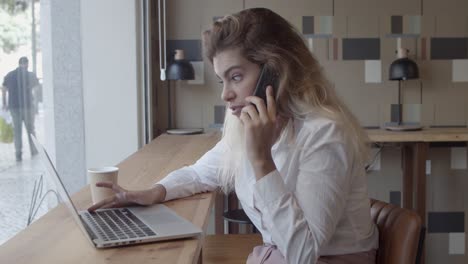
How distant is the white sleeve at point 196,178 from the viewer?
1.43m

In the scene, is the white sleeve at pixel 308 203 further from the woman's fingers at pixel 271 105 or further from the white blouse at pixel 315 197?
the woman's fingers at pixel 271 105

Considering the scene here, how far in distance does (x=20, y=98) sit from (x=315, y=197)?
3.69 feet

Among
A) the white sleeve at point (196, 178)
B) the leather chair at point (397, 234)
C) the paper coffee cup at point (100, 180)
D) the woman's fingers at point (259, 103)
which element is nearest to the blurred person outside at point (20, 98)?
the paper coffee cup at point (100, 180)

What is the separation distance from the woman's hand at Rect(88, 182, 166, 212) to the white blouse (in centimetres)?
31

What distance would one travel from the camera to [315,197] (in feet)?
3.56

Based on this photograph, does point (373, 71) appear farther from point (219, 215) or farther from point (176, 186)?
point (176, 186)

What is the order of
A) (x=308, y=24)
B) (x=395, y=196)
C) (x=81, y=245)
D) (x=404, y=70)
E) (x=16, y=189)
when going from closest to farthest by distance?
(x=81, y=245), (x=16, y=189), (x=404, y=70), (x=308, y=24), (x=395, y=196)

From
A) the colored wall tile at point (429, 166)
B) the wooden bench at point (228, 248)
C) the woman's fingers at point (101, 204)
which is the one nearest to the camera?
the woman's fingers at point (101, 204)

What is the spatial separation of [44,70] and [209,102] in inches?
57.4

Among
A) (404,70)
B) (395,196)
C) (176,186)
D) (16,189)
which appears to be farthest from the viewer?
(395,196)

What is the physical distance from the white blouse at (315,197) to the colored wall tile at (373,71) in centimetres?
238

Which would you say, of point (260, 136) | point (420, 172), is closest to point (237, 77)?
point (260, 136)

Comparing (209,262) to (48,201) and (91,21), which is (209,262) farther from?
(91,21)

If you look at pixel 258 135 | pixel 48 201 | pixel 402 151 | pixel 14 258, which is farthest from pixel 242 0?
pixel 14 258
